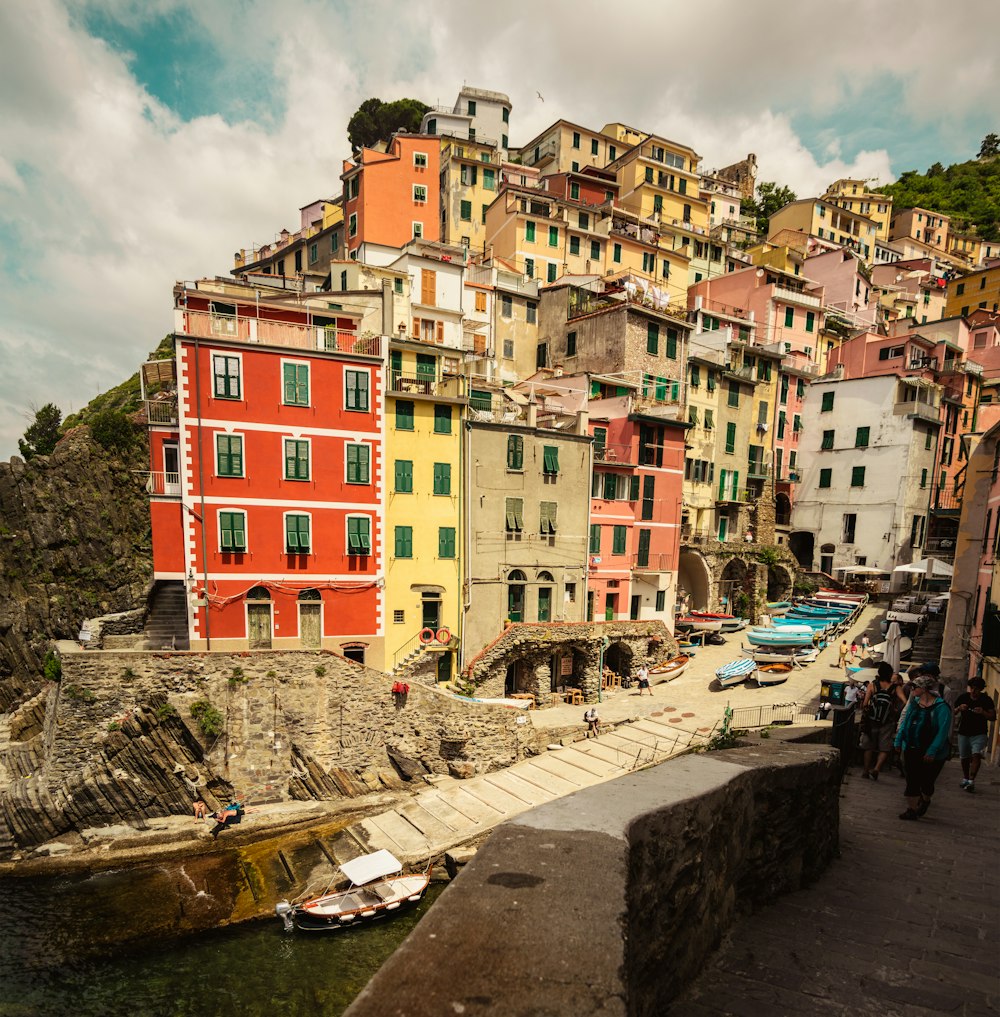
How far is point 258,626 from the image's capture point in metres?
24.9

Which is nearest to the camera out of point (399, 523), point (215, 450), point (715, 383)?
point (215, 450)

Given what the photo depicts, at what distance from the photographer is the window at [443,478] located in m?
28.3

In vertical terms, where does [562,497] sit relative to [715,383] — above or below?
below

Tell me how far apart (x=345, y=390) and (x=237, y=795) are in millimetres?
17432

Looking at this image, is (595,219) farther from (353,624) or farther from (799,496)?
(353,624)

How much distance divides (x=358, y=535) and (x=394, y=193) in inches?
1389

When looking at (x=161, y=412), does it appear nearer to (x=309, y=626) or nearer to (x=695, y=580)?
(x=309, y=626)

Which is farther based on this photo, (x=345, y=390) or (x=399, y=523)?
(x=399, y=523)

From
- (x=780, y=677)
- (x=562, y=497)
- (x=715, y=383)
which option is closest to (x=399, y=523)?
Result: (x=562, y=497)

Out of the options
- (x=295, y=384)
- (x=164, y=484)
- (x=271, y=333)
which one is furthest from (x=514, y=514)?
(x=164, y=484)

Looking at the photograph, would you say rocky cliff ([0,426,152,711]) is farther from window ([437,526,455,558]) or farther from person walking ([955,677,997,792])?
person walking ([955,677,997,792])

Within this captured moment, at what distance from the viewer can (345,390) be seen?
2591cm

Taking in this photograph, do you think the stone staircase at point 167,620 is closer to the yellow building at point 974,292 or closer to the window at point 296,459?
the window at point 296,459

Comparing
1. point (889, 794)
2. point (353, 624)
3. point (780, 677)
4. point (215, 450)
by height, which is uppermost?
point (215, 450)
